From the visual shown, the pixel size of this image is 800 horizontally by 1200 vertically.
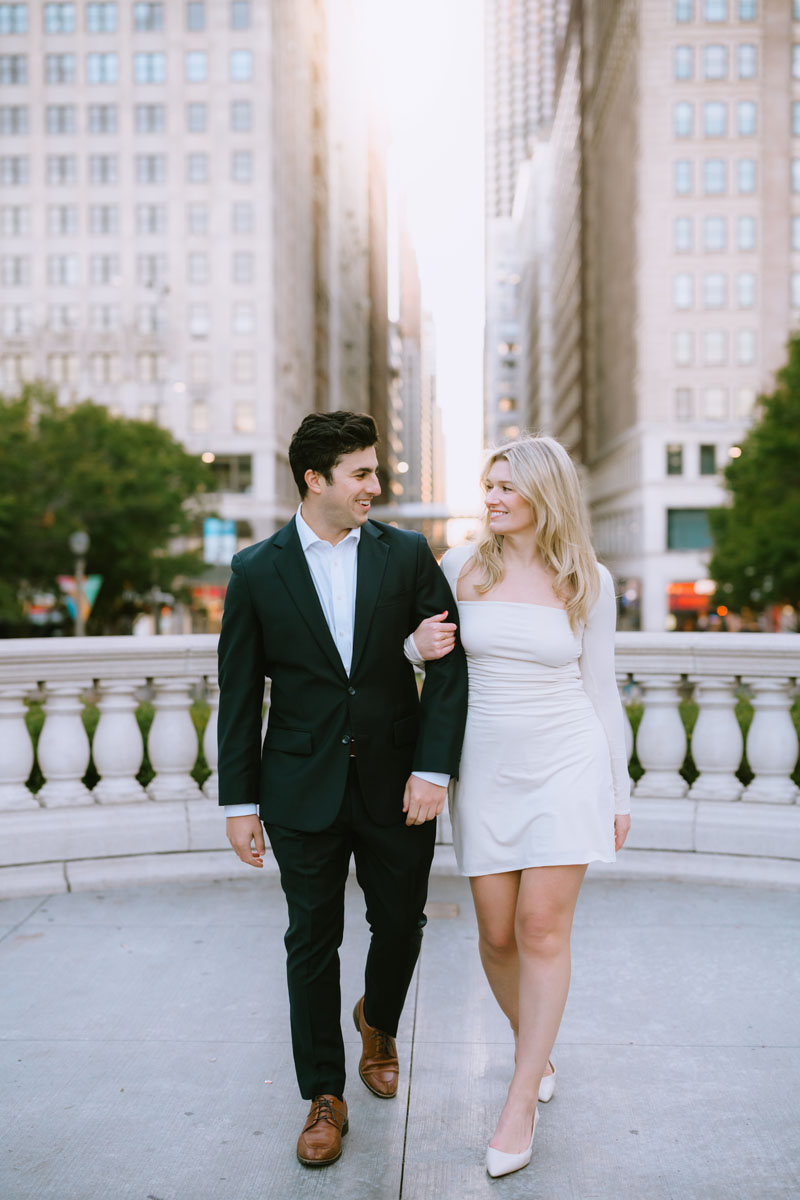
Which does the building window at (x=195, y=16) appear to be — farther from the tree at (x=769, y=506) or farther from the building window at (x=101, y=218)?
the tree at (x=769, y=506)

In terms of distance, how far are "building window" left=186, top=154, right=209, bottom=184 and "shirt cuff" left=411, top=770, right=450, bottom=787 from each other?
73134 millimetres

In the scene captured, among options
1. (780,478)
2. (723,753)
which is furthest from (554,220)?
(723,753)

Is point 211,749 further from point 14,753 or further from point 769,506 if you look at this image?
point 769,506

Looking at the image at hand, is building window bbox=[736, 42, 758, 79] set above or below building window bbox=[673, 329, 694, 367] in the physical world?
above

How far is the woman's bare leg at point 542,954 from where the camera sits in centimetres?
345

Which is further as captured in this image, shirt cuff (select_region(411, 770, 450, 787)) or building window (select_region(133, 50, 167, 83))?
building window (select_region(133, 50, 167, 83))

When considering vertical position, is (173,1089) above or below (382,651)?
below

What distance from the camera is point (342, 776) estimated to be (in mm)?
3541

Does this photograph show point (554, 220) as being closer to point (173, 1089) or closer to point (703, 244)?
point (703, 244)

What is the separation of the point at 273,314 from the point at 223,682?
6921 centimetres

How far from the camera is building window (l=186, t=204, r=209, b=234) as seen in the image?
70625 millimetres

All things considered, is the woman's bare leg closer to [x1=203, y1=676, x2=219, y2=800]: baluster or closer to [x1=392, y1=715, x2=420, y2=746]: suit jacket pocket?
[x1=392, y1=715, x2=420, y2=746]: suit jacket pocket

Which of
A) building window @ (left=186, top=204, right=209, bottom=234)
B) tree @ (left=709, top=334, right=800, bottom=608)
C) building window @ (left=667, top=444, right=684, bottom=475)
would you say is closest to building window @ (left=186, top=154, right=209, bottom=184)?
building window @ (left=186, top=204, right=209, bottom=234)

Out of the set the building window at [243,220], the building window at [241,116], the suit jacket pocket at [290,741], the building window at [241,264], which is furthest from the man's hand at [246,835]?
the building window at [241,116]
